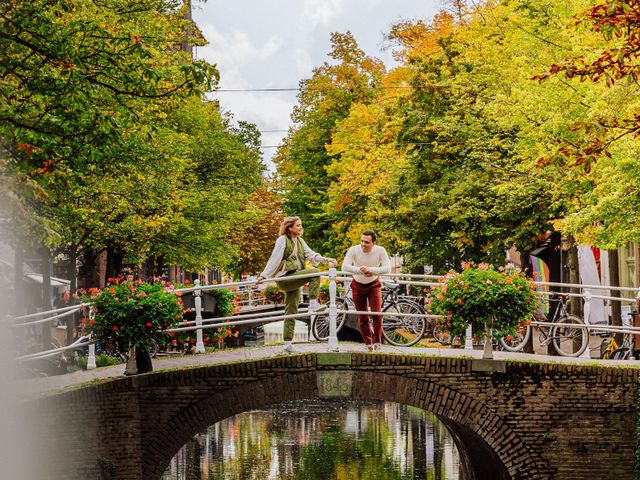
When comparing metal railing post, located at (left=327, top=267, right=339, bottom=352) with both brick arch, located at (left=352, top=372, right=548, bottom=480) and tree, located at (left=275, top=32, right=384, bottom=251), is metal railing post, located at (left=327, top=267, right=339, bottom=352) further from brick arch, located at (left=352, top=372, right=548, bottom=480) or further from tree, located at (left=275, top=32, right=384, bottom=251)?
tree, located at (left=275, top=32, right=384, bottom=251)

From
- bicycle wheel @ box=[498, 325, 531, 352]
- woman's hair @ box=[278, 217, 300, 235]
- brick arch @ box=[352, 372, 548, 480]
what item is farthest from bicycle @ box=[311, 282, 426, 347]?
woman's hair @ box=[278, 217, 300, 235]

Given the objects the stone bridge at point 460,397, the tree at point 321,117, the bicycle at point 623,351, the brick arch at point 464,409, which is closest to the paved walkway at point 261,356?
the stone bridge at point 460,397

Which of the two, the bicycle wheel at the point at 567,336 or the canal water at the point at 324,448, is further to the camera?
the canal water at the point at 324,448

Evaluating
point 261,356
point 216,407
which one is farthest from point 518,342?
Result: point 216,407

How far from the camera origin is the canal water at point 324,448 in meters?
24.7

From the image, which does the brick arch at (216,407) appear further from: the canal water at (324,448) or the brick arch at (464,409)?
the canal water at (324,448)

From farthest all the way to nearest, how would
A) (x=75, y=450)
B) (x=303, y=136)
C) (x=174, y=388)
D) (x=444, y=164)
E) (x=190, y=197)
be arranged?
1. (x=303, y=136)
2. (x=190, y=197)
3. (x=444, y=164)
4. (x=174, y=388)
5. (x=75, y=450)

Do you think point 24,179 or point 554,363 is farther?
point 554,363

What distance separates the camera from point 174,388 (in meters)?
15.8

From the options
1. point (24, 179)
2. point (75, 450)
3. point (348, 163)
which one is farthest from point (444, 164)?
point (24, 179)

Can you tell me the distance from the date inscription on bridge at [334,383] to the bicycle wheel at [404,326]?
2025 millimetres

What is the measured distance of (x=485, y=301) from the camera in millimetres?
15258

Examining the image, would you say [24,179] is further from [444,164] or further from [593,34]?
[444,164]

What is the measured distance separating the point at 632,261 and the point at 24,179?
2721cm
